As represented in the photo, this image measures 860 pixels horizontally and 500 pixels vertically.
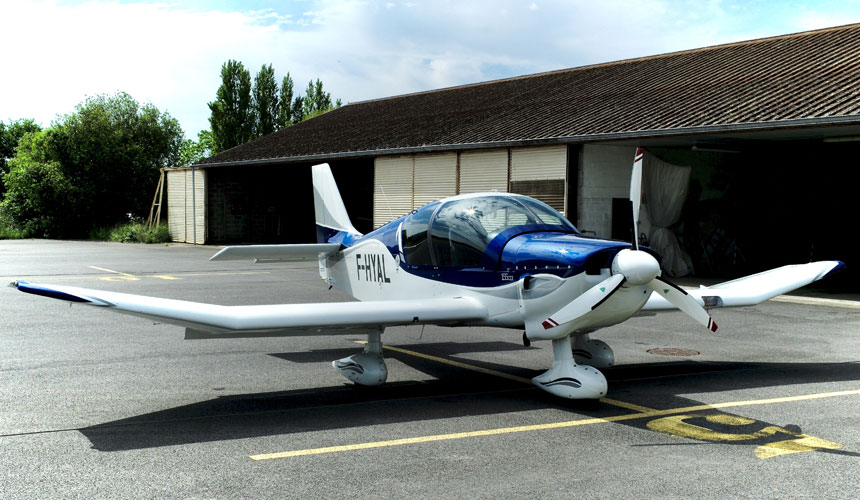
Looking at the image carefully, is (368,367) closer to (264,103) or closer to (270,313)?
(270,313)

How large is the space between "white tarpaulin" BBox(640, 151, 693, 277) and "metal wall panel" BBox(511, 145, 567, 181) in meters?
2.25

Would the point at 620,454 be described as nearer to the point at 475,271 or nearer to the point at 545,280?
the point at 545,280

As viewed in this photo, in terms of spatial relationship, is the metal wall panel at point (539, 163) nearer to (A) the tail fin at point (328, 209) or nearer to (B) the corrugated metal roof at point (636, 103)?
(B) the corrugated metal roof at point (636, 103)

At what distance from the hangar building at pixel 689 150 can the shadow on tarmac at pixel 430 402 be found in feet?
27.7

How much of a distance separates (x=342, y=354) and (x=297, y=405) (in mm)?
2568

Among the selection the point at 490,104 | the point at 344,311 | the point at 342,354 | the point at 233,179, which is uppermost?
the point at 490,104

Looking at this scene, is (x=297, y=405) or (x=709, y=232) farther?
(x=709, y=232)

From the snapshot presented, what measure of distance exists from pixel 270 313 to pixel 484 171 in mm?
16277

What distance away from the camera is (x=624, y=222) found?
66.6 feet

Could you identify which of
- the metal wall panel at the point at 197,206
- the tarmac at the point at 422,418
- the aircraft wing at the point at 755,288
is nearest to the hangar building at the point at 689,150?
the aircraft wing at the point at 755,288

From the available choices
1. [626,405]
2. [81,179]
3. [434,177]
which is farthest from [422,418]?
[81,179]

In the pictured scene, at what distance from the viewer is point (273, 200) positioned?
39750 millimetres

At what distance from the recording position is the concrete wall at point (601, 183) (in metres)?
20.1

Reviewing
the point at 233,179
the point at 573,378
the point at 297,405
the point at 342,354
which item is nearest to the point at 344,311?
the point at 297,405
